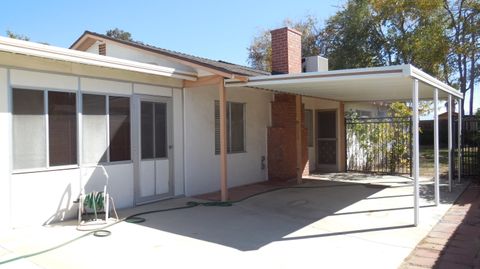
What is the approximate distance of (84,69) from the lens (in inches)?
284

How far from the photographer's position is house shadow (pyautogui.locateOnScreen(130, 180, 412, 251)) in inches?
239

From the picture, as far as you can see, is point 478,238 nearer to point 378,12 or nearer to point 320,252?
point 320,252

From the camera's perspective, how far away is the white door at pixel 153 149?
8242mm

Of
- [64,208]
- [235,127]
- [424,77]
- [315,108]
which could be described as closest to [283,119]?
[235,127]

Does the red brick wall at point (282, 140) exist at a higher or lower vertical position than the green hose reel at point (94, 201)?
higher

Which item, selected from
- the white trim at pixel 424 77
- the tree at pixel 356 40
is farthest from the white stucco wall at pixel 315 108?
the tree at pixel 356 40

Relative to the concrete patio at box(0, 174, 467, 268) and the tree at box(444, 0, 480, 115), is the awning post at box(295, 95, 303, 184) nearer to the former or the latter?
the concrete patio at box(0, 174, 467, 268)

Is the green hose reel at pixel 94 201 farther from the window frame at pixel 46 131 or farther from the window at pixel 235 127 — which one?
the window at pixel 235 127

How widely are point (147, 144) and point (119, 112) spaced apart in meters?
0.92

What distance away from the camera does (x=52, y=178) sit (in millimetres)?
6766

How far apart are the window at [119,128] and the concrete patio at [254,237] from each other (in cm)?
111

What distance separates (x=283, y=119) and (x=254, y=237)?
20.1 ft

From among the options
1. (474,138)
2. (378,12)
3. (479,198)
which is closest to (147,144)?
(479,198)

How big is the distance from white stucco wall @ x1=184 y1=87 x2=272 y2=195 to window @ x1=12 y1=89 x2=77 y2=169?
2.75 meters
